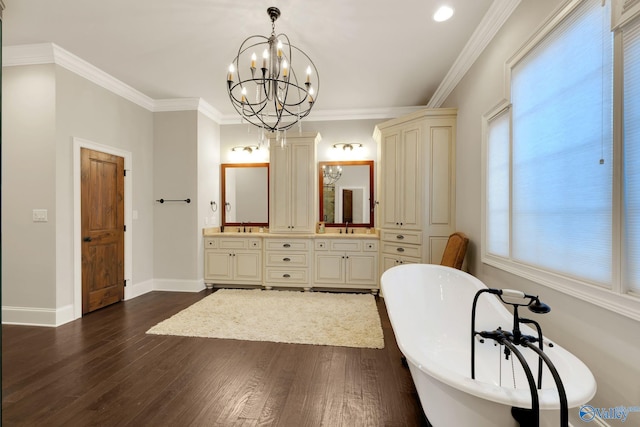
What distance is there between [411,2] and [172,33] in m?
2.19

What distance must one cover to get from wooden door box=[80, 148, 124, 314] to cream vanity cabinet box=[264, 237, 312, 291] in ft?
6.50

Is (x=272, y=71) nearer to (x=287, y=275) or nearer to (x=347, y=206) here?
(x=347, y=206)

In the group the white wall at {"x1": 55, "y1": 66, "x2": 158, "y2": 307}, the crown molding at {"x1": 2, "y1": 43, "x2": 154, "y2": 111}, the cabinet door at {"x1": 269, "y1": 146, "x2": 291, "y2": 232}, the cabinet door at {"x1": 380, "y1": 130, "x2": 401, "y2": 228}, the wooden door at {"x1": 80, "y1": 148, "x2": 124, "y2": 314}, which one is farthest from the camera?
the cabinet door at {"x1": 269, "y1": 146, "x2": 291, "y2": 232}

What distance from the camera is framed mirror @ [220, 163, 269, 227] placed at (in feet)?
15.8

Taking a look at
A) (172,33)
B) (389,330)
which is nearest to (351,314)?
(389,330)

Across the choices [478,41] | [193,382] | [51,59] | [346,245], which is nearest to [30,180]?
[51,59]

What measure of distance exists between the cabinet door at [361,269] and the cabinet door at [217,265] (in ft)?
6.12

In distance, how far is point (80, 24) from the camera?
8.37 feet

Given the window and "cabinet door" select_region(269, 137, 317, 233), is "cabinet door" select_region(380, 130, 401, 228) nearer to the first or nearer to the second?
"cabinet door" select_region(269, 137, 317, 233)

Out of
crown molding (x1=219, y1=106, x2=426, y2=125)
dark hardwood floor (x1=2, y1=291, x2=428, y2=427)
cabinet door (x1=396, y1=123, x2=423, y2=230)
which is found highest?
crown molding (x1=219, y1=106, x2=426, y2=125)

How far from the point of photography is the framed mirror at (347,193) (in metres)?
4.60

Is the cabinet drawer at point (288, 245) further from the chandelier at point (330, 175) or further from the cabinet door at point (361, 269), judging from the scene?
the chandelier at point (330, 175)

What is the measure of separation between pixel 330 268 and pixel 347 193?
1.29 meters

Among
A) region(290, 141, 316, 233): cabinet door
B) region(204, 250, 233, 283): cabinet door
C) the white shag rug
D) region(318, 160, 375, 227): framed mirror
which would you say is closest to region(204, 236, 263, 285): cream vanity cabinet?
region(204, 250, 233, 283): cabinet door
